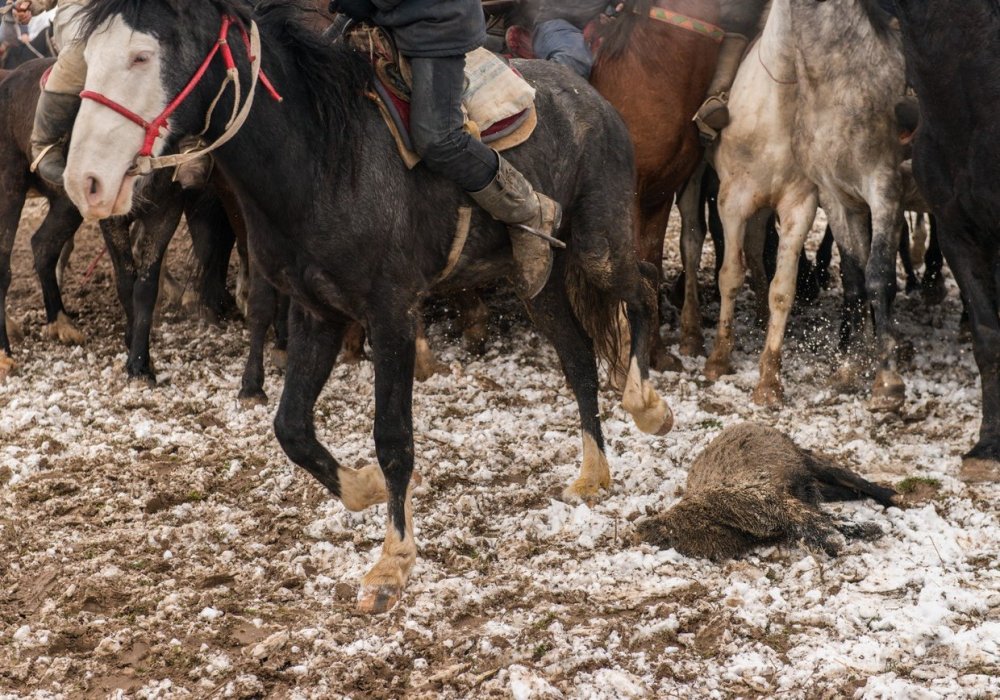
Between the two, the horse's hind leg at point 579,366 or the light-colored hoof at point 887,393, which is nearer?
the horse's hind leg at point 579,366

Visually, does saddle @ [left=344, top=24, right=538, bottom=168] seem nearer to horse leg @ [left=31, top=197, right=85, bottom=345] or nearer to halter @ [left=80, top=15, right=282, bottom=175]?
halter @ [left=80, top=15, right=282, bottom=175]

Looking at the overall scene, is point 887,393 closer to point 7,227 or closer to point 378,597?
point 378,597

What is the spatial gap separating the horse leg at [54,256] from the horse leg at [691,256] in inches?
169

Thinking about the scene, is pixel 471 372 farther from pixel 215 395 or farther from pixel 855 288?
pixel 855 288

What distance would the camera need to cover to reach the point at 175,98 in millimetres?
3434

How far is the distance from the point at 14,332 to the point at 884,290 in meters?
6.17

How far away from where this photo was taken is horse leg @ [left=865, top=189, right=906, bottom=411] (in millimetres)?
5980

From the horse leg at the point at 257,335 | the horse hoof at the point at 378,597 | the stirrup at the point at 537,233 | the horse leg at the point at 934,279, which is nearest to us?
the horse hoof at the point at 378,597

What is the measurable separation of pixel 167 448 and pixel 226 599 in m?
1.93

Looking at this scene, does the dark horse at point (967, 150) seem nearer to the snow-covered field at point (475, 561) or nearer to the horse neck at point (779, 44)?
the snow-covered field at point (475, 561)

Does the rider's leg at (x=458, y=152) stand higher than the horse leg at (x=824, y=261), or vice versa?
the rider's leg at (x=458, y=152)

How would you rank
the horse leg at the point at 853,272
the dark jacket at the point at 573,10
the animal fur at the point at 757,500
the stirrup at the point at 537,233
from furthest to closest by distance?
1. the dark jacket at the point at 573,10
2. the horse leg at the point at 853,272
3. the stirrup at the point at 537,233
4. the animal fur at the point at 757,500

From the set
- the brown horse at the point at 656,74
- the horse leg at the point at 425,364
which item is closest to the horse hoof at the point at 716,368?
the brown horse at the point at 656,74

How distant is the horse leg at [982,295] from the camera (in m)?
5.07
